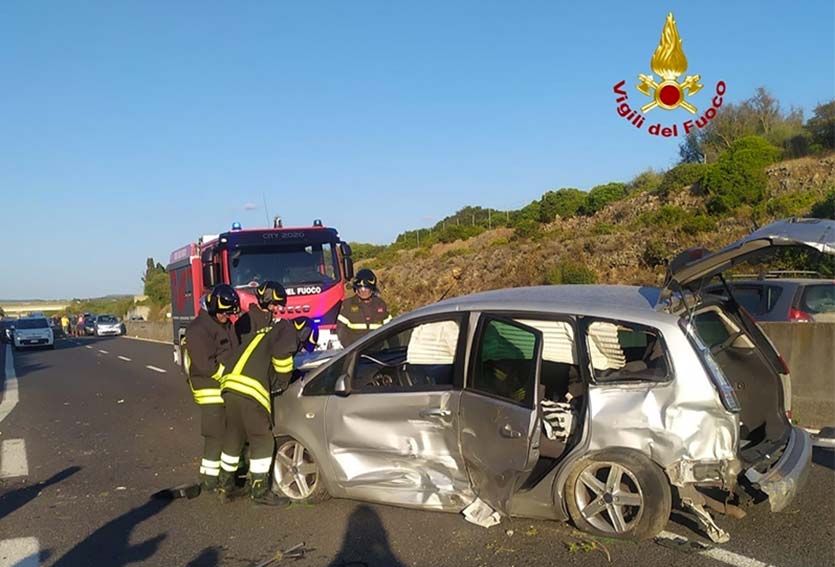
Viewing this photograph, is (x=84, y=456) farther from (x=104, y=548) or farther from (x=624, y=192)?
(x=624, y=192)

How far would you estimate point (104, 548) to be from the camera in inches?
210

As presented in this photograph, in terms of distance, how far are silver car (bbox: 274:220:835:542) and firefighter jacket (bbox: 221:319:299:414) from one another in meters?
0.18

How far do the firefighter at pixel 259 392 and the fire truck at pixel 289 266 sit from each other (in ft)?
16.8

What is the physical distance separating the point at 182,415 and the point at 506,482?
728 centimetres

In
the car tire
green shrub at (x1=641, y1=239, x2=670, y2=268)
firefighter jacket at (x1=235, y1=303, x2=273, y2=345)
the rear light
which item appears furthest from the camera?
green shrub at (x1=641, y1=239, x2=670, y2=268)

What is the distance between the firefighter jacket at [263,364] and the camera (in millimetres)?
5980

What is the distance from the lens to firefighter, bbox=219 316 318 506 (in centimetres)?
596

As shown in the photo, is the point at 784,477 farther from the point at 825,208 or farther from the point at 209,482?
the point at 825,208

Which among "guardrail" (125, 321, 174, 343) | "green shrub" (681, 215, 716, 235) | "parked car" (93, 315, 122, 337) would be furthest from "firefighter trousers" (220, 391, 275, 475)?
"parked car" (93, 315, 122, 337)

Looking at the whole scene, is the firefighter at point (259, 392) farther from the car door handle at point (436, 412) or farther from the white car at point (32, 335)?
the white car at point (32, 335)

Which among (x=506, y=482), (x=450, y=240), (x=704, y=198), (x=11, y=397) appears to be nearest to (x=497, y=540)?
(x=506, y=482)

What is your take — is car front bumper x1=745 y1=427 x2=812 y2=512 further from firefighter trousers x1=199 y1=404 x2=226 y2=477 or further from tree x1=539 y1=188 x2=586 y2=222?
tree x1=539 y1=188 x2=586 y2=222

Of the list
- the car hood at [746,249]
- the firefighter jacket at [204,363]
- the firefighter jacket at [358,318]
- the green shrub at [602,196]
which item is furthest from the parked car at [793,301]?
the green shrub at [602,196]

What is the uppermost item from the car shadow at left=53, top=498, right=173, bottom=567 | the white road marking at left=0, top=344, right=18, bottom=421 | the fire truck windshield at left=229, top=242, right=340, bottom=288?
the fire truck windshield at left=229, top=242, right=340, bottom=288
